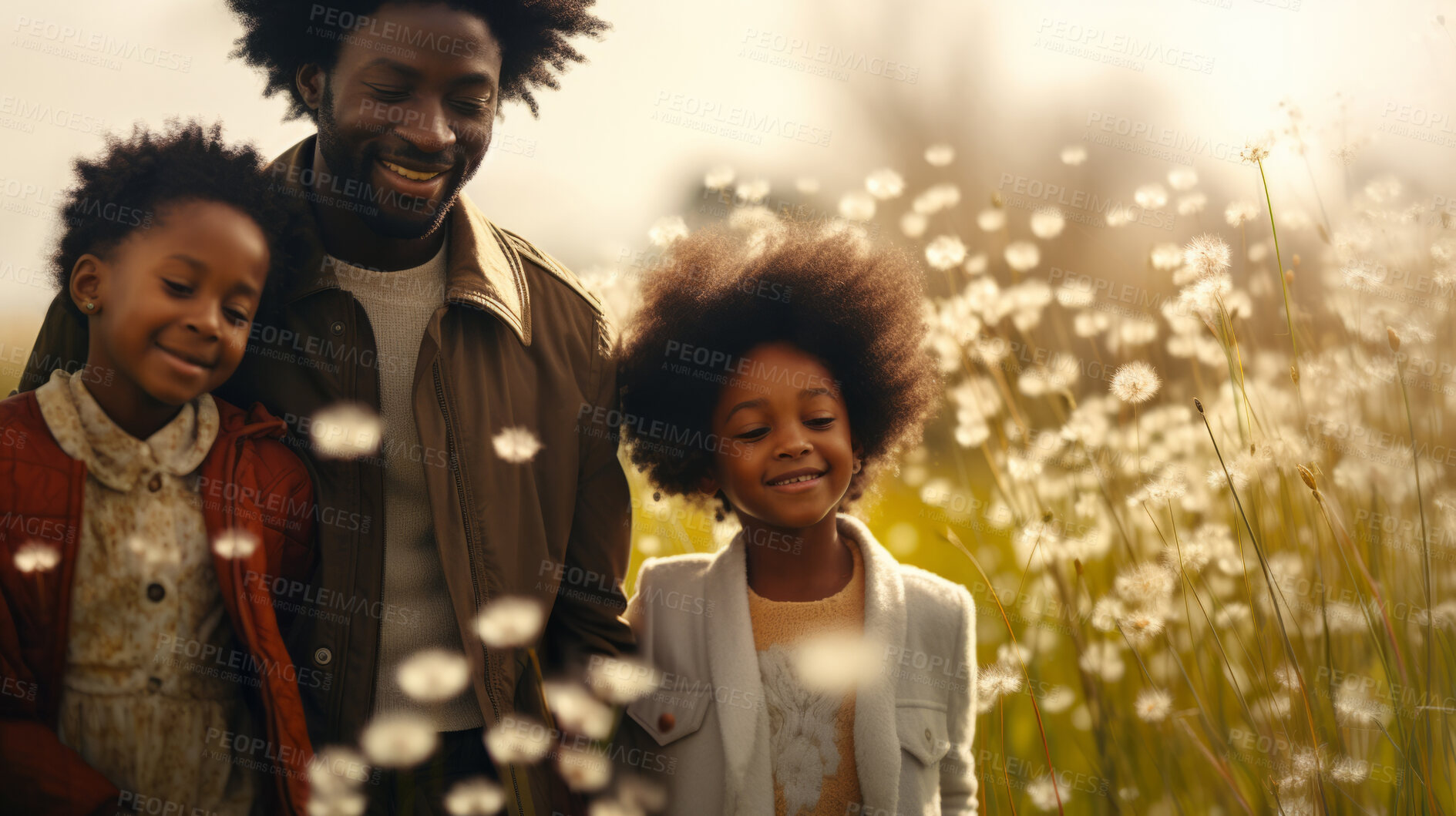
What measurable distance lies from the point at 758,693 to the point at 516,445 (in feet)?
2.95

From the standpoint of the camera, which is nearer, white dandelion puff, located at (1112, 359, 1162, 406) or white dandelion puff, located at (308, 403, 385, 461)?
white dandelion puff, located at (308, 403, 385, 461)

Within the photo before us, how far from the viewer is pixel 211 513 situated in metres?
1.99

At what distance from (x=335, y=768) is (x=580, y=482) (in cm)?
91

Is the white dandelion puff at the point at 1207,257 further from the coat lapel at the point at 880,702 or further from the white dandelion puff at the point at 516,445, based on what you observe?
the white dandelion puff at the point at 516,445

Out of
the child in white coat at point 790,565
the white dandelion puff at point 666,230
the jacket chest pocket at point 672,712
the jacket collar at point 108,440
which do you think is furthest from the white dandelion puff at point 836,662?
the jacket collar at point 108,440

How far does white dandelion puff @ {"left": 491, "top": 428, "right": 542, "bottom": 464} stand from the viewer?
227 centimetres

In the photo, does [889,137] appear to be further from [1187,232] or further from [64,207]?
[64,207]

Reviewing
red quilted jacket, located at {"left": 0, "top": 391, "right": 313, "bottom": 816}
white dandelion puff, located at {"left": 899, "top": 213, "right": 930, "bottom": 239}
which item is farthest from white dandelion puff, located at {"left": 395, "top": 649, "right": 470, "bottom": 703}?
white dandelion puff, located at {"left": 899, "top": 213, "right": 930, "bottom": 239}

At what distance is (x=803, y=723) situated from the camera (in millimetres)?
2199

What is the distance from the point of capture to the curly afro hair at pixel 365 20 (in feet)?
7.52

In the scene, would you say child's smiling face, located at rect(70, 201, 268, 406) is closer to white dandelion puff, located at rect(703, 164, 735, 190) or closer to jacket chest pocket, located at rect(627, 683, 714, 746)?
jacket chest pocket, located at rect(627, 683, 714, 746)

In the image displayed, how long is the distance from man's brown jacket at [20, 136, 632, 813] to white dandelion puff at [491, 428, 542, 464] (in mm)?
19

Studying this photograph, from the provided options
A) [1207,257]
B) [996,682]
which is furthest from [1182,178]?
[996,682]

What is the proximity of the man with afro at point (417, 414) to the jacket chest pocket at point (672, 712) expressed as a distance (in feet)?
0.53
